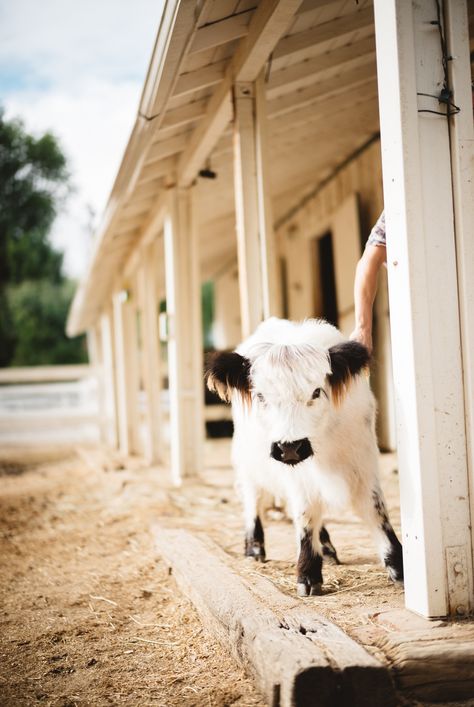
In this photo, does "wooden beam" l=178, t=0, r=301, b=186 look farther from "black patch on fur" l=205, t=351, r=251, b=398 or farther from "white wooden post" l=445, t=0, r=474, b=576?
"black patch on fur" l=205, t=351, r=251, b=398

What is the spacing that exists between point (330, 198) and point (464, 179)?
730 cm

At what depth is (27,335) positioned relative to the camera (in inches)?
1400

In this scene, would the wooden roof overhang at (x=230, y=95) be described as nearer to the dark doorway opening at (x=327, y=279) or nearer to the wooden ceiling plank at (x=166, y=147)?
the wooden ceiling plank at (x=166, y=147)

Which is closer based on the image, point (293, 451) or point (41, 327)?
point (293, 451)

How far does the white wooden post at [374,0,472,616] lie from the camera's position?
2398mm

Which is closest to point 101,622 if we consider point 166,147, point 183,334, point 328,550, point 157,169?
point 328,550

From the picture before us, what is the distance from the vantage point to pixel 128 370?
35.9 feet

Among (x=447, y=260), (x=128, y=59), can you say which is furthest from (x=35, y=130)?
(x=128, y=59)

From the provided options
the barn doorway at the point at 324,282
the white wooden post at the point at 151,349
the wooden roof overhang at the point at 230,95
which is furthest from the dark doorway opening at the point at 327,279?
the white wooden post at the point at 151,349

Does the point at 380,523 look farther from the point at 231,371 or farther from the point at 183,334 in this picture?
the point at 183,334

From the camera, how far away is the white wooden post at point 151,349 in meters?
8.88

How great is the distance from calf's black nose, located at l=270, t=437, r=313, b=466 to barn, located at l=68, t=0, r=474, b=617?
40cm

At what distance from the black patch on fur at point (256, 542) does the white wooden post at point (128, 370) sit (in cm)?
713

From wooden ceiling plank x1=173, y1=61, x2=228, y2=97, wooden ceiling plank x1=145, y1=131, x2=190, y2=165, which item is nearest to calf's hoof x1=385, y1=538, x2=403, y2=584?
wooden ceiling plank x1=173, y1=61, x2=228, y2=97
